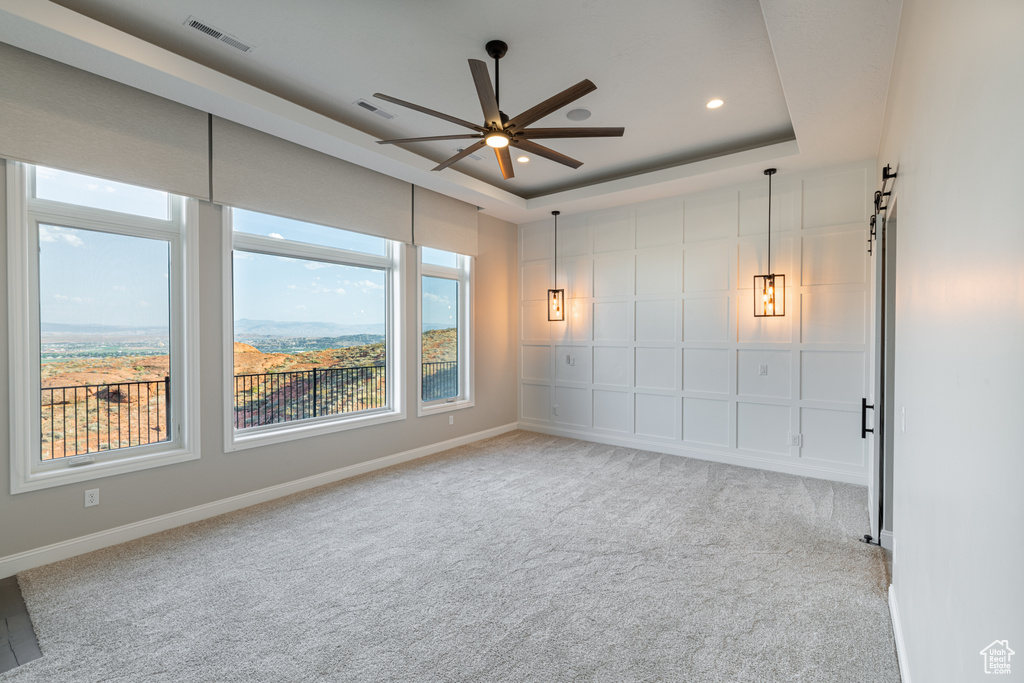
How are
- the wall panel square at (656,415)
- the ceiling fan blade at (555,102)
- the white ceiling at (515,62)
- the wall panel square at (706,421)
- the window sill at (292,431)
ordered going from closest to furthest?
the ceiling fan blade at (555,102) < the white ceiling at (515,62) < the window sill at (292,431) < the wall panel square at (706,421) < the wall panel square at (656,415)

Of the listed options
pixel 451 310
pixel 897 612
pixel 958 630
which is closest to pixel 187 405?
pixel 451 310

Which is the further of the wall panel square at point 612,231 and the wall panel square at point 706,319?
the wall panel square at point 612,231

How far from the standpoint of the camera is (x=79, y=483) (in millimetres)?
2959

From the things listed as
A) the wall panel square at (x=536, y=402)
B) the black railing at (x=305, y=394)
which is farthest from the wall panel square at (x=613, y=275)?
the black railing at (x=305, y=394)

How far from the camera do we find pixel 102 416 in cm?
314

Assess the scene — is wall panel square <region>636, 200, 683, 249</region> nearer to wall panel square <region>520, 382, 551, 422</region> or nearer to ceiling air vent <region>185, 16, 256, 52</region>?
wall panel square <region>520, 382, 551, 422</region>

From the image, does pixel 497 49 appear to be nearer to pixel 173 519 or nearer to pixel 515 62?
pixel 515 62

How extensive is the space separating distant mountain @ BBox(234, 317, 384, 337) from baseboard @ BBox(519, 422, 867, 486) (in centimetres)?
285

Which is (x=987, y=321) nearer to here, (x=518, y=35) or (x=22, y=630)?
(x=518, y=35)

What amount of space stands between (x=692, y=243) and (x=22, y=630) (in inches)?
231

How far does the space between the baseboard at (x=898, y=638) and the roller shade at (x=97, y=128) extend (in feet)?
15.7

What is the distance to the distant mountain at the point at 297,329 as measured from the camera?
3902 mm

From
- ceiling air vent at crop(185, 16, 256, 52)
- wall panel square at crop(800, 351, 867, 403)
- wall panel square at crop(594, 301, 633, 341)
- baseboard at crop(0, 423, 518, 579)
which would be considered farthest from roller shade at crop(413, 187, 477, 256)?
wall panel square at crop(800, 351, 867, 403)

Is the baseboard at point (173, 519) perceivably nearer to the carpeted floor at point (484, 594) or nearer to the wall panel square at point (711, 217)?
the carpeted floor at point (484, 594)
